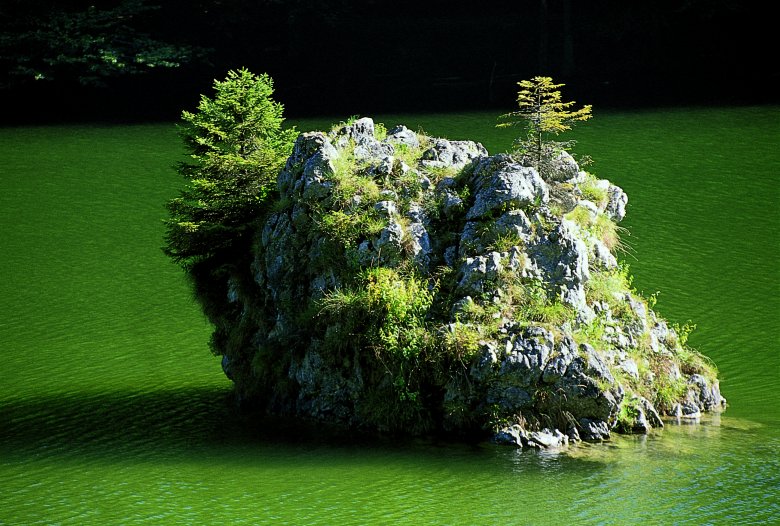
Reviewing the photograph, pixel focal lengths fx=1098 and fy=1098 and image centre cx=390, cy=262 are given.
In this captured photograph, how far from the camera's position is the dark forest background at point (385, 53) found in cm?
4528

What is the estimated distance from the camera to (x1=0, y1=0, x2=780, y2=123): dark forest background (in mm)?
45281

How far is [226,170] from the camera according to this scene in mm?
18156

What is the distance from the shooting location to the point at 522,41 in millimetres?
53094

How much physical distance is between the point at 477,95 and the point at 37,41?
19.6 meters

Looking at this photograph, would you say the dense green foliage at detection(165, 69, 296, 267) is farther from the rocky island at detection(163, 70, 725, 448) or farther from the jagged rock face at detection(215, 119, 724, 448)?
the jagged rock face at detection(215, 119, 724, 448)

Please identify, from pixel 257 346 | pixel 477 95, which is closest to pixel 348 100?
pixel 477 95

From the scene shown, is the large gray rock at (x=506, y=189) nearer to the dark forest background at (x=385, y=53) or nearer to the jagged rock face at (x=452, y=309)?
the jagged rock face at (x=452, y=309)

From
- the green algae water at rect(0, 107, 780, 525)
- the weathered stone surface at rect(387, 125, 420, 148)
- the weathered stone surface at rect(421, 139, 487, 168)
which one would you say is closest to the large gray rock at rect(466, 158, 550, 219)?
the weathered stone surface at rect(421, 139, 487, 168)

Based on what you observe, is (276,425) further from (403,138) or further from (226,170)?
(403,138)

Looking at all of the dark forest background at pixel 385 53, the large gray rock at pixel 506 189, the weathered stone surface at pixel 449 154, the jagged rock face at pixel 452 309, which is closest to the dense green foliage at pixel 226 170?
the jagged rock face at pixel 452 309

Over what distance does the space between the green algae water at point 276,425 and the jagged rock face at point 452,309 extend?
0.59 metres

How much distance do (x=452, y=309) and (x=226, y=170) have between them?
4895 mm

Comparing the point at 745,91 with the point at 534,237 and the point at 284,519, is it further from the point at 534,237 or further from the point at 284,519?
the point at 284,519

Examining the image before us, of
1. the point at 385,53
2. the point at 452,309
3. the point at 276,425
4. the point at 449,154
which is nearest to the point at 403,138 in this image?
the point at 449,154
